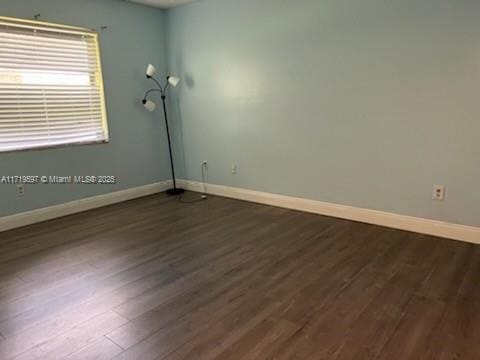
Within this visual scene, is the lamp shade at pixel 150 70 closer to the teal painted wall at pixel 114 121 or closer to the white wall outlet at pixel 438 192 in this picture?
the teal painted wall at pixel 114 121

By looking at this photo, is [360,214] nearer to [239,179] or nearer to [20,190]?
[239,179]

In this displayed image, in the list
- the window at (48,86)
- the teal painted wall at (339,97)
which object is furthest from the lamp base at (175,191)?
the window at (48,86)

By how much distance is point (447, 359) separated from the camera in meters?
1.64

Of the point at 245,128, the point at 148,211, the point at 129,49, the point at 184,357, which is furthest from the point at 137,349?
the point at 129,49

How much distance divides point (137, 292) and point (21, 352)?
0.71 m

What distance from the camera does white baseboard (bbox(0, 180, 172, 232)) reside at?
3.69 metres

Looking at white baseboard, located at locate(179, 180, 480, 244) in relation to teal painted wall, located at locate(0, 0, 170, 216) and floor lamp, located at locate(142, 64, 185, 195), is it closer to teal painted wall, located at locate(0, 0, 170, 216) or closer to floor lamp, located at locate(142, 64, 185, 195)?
floor lamp, located at locate(142, 64, 185, 195)

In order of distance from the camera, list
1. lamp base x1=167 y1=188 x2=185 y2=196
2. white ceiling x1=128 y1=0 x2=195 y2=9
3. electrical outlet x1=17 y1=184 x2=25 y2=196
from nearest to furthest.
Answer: electrical outlet x1=17 y1=184 x2=25 y2=196 → white ceiling x1=128 y1=0 x2=195 y2=9 → lamp base x1=167 y1=188 x2=185 y2=196

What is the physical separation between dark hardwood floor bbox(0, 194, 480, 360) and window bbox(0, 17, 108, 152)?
1080 millimetres

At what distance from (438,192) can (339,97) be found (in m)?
1.26

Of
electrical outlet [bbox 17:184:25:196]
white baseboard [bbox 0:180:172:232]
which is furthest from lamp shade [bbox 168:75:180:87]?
electrical outlet [bbox 17:184:25:196]

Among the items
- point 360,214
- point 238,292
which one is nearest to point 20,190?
point 238,292

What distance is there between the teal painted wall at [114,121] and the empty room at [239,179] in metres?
0.02

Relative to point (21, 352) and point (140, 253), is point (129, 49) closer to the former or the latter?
point (140, 253)
